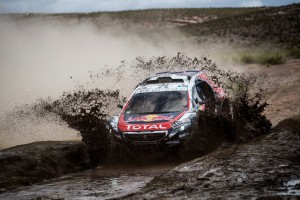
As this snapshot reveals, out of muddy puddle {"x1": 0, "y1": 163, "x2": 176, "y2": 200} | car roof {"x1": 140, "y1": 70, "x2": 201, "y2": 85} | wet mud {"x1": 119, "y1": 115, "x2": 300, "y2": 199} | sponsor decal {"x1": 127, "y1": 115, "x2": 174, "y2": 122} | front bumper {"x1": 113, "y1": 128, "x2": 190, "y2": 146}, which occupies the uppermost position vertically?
car roof {"x1": 140, "y1": 70, "x2": 201, "y2": 85}

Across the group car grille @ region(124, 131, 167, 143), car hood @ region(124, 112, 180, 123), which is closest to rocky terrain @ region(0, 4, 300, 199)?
car grille @ region(124, 131, 167, 143)

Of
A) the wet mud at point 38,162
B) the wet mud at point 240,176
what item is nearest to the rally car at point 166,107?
the wet mud at point 240,176

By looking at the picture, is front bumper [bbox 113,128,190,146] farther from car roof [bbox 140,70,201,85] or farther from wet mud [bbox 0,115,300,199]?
car roof [bbox 140,70,201,85]

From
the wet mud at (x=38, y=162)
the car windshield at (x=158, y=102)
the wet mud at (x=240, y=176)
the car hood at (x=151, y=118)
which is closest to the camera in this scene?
the wet mud at (x=240, y=176)

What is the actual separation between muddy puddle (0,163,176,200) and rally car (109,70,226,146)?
2.19ft

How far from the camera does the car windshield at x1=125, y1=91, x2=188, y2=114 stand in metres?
11.2

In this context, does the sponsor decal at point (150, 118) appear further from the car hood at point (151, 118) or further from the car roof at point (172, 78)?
the car roof at point (172, 78)

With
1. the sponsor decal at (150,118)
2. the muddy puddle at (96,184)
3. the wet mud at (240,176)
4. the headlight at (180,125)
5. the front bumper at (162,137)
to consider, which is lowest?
the muddy puddle at (96,184)

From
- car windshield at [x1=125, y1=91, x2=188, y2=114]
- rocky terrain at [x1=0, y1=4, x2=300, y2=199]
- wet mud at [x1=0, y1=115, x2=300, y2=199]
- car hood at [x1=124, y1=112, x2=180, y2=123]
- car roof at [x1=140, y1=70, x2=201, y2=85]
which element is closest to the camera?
wet mud at [x1=0, y1=115, x2=300, y2=199]

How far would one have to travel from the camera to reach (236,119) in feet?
41.1

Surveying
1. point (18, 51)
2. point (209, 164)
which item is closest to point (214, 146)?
point (209, 164)

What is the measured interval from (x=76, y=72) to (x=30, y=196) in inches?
1098

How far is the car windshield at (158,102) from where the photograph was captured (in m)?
11.2

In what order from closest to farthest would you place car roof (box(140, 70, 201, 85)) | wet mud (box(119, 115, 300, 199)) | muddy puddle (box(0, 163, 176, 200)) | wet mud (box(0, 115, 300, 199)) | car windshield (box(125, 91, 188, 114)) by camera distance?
wet mud (box(119, 115, 300, 199)) → wet mud (box(0, 115, 300, 199)) → muddy puddle (box(0, 163, 176, 200)) → car windshield (box(125, 91, 188, 114)) → car roof (box(140, 70, 201, 85))
